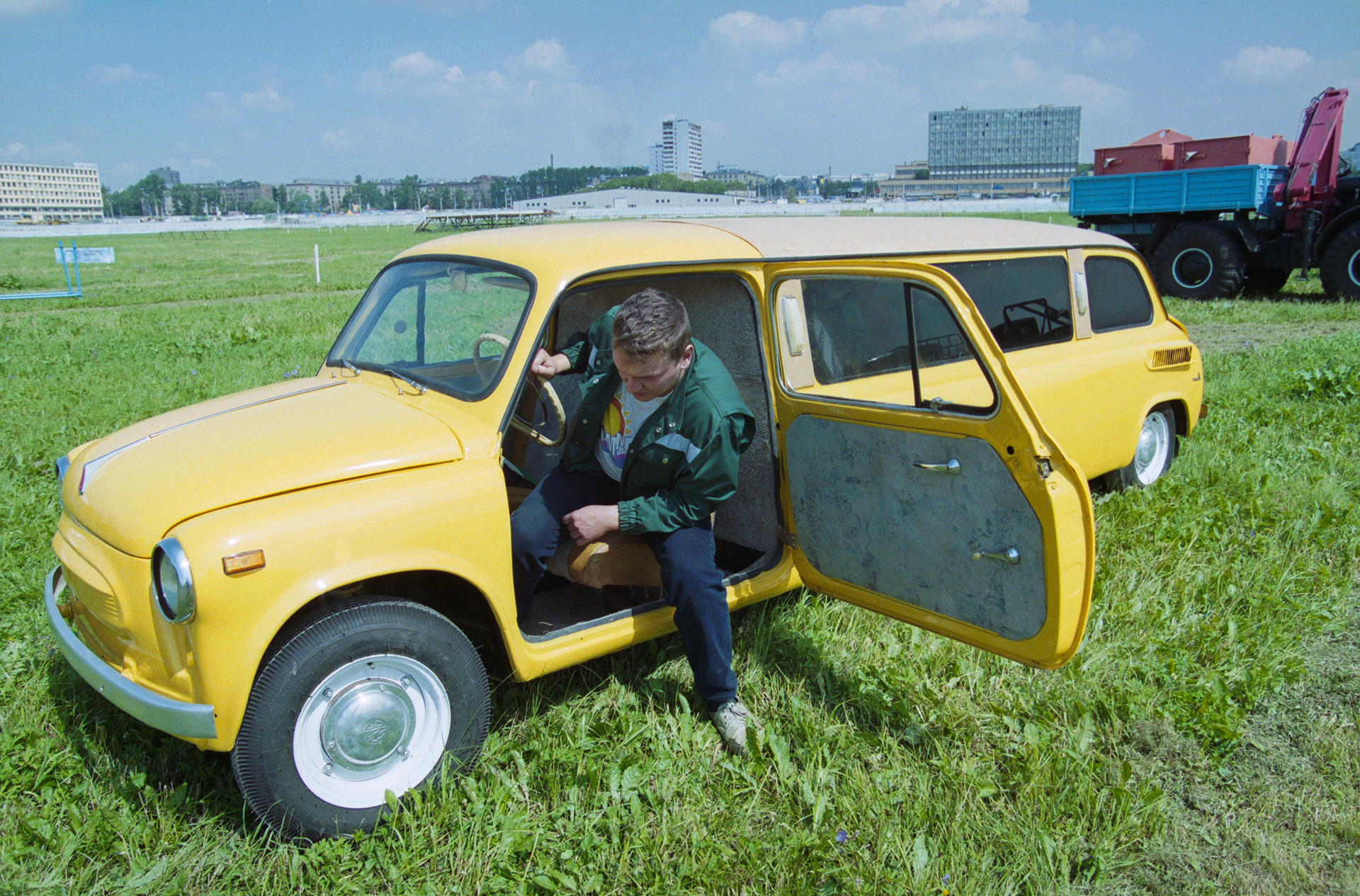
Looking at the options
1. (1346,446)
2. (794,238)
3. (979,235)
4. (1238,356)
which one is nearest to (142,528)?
(794,238)

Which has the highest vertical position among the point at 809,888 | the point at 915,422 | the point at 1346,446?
the point at 915,422

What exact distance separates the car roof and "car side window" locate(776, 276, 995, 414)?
170 millimetres

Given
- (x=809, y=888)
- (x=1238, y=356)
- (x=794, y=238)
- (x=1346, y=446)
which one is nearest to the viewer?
(x=809, y=888)

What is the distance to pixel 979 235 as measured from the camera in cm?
434

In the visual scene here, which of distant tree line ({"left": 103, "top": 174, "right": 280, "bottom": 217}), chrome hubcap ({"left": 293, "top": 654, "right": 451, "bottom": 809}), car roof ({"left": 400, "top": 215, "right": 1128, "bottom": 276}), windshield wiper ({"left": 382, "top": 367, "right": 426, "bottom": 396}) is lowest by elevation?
chrome hubcap ({"left": 293, "top": 654, "right": 451, "bottom": 809})

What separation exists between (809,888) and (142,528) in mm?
2069

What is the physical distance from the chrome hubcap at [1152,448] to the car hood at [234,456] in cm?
427

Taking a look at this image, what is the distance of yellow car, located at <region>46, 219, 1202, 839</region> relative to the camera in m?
2.41

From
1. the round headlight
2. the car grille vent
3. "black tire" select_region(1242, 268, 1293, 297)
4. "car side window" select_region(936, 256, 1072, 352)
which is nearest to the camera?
the round headlight

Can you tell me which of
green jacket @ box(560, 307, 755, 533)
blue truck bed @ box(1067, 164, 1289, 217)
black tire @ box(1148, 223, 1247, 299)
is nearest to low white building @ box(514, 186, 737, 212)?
blue truck bed @ box(1067, 164, 1289, 217)

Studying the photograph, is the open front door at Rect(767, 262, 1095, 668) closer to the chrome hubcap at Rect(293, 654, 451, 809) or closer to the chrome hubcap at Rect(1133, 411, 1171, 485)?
the chrome hubcap at Rect(293, 654, 451, 809)

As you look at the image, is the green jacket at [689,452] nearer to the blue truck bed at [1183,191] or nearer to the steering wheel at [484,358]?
the steering wheel at [484,358]

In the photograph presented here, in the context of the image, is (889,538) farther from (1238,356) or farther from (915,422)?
(1238,356)

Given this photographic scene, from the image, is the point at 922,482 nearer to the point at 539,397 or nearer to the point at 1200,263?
the point at 539,397
